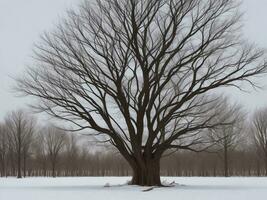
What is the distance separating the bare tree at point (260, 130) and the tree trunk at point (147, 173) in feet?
105

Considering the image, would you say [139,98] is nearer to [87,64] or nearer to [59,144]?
[87,64]

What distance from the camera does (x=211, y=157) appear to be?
2517 inches

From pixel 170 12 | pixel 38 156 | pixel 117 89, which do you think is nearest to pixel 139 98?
pixel 117 89

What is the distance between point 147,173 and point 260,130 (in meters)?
33.7

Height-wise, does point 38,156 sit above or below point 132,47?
below

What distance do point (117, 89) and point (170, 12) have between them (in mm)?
5022

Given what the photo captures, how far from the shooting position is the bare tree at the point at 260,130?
5559cm

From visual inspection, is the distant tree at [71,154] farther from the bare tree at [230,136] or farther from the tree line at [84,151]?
the bare tree at [230,136]

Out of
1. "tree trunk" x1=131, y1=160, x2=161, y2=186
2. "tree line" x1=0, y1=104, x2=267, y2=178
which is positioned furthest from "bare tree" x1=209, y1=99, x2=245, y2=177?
"tree trunk" x1=131, y1=160, x2=161, y2=186

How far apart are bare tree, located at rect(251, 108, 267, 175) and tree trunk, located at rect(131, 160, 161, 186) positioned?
32120mm

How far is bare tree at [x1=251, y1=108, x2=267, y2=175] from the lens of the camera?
55.6m

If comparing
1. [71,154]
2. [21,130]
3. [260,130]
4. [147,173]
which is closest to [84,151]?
[71,154]

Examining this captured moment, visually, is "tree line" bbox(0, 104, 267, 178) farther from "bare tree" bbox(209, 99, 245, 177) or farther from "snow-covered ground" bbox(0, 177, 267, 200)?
"snow-covered ground" bbox(0, 177, 267, 200)

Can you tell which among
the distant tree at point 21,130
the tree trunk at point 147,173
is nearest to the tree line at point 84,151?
the distant tree at point 21,130
